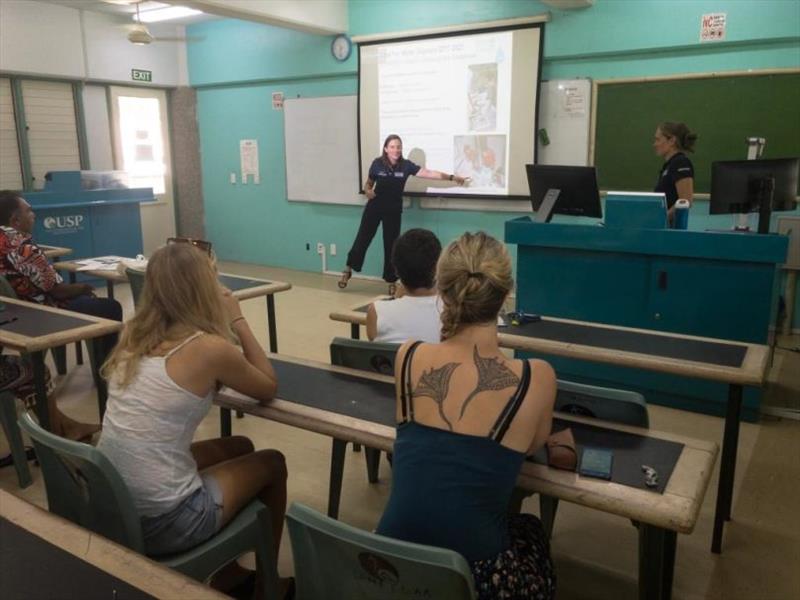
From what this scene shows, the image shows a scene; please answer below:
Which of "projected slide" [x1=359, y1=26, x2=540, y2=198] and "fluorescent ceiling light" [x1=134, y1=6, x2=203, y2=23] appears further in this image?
"fluorescent ceiling light" [x1=134, y1=6, x2=203, y2=23]

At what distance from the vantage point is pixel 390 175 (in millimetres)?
6266

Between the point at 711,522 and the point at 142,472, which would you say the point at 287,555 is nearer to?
the point at 142,472

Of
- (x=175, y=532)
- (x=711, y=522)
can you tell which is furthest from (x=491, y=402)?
(x=711, y=522)

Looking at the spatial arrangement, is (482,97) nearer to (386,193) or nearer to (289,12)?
(386,193)

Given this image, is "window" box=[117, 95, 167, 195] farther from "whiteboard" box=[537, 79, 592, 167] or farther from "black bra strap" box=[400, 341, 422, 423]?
"black bra strap" box=[400, 341, 422, 423]

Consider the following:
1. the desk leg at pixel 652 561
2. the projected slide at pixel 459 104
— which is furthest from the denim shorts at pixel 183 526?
the projected slide at pixel 459 104

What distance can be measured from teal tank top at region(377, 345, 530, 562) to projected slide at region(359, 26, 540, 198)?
479 cm

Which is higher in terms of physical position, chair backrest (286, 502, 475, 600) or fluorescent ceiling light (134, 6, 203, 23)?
fluorescent ceiling light (134, 6, 203, 23)

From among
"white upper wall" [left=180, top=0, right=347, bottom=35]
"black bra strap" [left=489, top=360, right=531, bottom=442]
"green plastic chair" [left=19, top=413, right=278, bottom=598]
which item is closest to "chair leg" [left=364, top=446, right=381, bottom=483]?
"green plastic chair" [left=19, top=413, right=278, bottom=598]

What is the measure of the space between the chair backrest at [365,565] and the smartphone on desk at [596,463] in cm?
50

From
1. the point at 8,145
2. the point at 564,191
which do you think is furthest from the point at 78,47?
the point at 564,191

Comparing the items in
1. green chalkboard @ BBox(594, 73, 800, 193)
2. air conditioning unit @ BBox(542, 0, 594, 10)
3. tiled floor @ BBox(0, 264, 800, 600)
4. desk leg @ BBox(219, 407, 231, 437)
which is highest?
air conditioning unit @ BBox(542, 0, 594, 10)

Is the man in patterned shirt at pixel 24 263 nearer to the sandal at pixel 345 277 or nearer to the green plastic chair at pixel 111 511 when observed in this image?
the green plastic chair at pixel 111 511

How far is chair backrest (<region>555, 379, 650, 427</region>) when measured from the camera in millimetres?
1834
